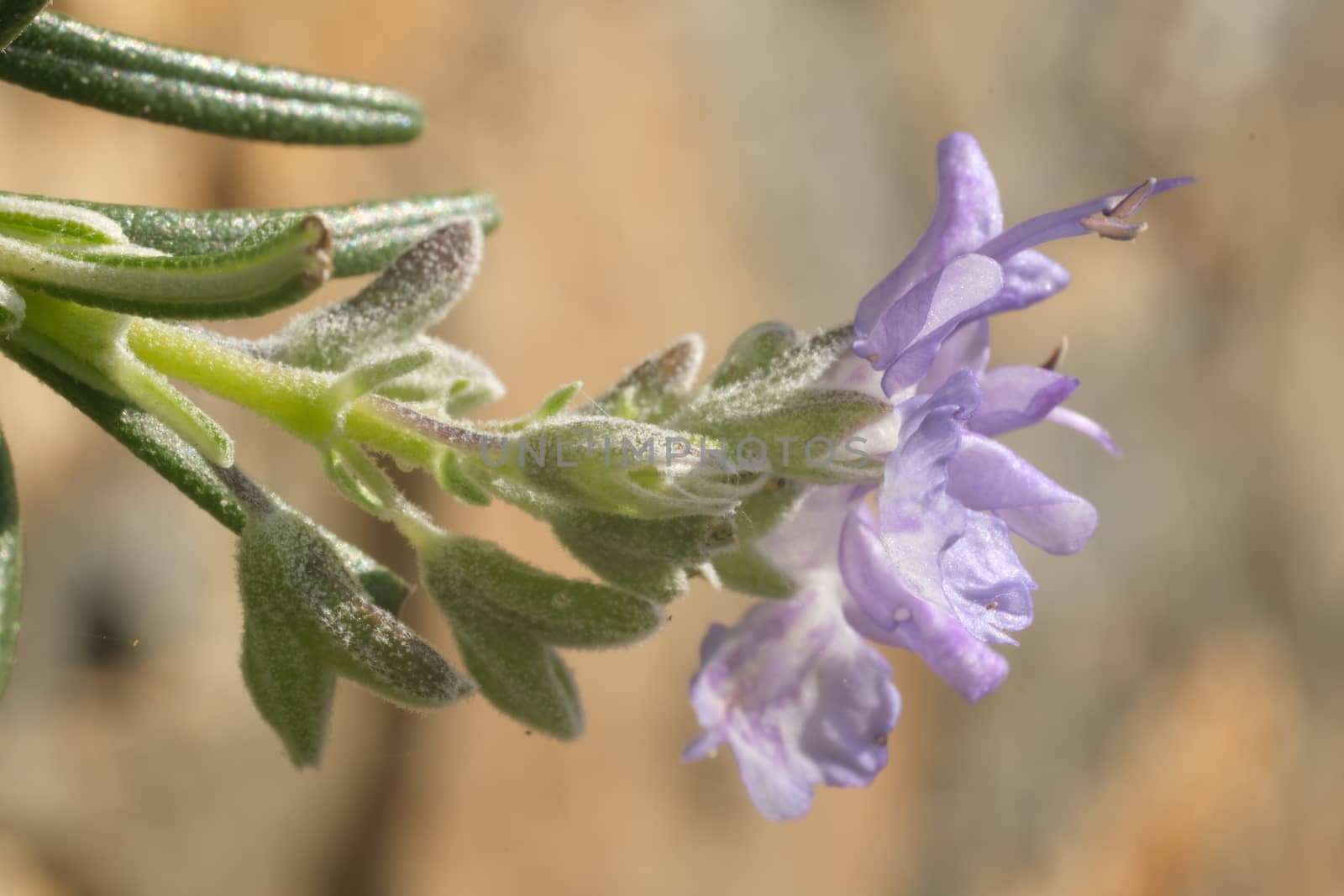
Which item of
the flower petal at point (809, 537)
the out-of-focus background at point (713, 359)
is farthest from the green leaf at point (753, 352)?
the out-of-focus background at point (713, 359)

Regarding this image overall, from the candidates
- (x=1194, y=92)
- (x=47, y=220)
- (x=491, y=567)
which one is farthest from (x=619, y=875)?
(x=1194, y=92)

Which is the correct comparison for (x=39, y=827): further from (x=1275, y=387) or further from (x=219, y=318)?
(x=1275, y=387)

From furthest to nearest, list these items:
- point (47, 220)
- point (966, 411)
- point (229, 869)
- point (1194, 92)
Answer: point (1194, 92) → point (229, 869) → point (47, 220) → point (966, 411)

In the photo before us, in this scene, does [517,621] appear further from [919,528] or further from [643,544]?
[919,528]

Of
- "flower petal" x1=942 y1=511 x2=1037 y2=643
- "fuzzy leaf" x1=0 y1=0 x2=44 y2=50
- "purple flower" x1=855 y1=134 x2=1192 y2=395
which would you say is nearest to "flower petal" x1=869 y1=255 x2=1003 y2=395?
"purple flower" x1=855 y1=134 x2=1192 y2=395

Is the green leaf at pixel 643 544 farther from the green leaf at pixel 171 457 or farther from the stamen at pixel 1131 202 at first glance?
the stamen at pixel 1131 202

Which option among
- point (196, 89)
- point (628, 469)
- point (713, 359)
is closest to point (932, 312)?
point (628, 469)
